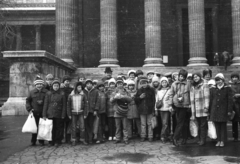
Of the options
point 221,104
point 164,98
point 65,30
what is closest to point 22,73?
point 65,30

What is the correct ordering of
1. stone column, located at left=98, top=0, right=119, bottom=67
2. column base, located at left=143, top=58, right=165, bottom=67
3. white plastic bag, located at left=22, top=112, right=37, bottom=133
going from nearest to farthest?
1. white plastic bag, located at left=22, top=112, right=37, bottom=133
2. column base, located at left=143, top=58, right=165, bottom=67
3. stone column, located at left=98, top=0, right=119, bottom=67

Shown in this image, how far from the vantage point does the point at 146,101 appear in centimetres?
735

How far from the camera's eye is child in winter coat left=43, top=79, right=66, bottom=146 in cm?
696

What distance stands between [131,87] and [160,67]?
11.0 meters

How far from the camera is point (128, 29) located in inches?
946

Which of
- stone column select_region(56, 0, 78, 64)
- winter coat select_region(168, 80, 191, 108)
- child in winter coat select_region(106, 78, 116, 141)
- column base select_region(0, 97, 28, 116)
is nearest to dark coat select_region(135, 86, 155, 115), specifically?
winter coat select_region(168, 80, 191, 108)

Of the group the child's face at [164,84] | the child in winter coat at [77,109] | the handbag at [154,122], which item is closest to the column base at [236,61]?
the child's face at [164,84]

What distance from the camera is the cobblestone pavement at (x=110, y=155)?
5.34 m

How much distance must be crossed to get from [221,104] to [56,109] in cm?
406

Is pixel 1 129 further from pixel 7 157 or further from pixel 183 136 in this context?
pixel 183 136

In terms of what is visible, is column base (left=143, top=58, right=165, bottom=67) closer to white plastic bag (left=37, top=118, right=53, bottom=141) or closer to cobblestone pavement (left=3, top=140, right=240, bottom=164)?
cobblestone pavement (left=3, top=140, right=240, bottom=164)

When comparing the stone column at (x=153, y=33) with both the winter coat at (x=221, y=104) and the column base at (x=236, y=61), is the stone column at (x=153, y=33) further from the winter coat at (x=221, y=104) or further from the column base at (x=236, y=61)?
the winter coat at (x=221, y=104)

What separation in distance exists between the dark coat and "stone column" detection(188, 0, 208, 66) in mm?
12074

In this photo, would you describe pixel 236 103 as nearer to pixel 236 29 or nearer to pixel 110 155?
pixel 110 155
